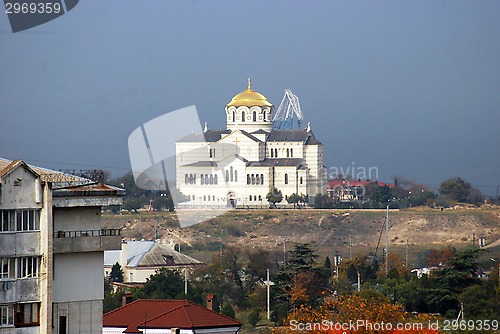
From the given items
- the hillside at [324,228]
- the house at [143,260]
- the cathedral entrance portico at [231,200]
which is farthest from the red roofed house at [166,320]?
the cathedral entrance portico at [231,200]

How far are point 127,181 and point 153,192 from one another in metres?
2.11

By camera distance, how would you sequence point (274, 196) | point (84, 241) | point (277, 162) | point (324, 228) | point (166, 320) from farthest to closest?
point (277, 162) → point (274, 196) → point (324, 228) → point (166, 320) → point (84, 241)

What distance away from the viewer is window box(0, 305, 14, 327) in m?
17.3

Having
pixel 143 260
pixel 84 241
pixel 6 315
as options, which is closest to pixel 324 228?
pixel 143 260

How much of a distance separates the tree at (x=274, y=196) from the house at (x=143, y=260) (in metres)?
35.3

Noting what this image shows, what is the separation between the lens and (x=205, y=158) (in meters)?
110

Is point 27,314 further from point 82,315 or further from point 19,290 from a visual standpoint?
point 82,315

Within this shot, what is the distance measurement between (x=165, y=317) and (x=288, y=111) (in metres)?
88.6

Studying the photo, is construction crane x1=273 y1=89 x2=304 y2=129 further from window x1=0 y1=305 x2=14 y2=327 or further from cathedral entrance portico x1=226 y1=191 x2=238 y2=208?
window x1=0 y1=305 x2=14 y2=327

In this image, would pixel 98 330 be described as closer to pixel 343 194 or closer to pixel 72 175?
pixel 72 175

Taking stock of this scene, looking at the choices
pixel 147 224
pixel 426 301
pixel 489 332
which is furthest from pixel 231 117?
pixel 489 332

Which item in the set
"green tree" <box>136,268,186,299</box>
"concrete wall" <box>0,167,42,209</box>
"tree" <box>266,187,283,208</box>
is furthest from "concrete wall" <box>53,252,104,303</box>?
"tree" <box>266,187,283,208</box>

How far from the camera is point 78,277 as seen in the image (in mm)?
18469

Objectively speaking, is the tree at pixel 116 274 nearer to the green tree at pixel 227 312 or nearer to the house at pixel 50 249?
the green tree at pixel 227 312
